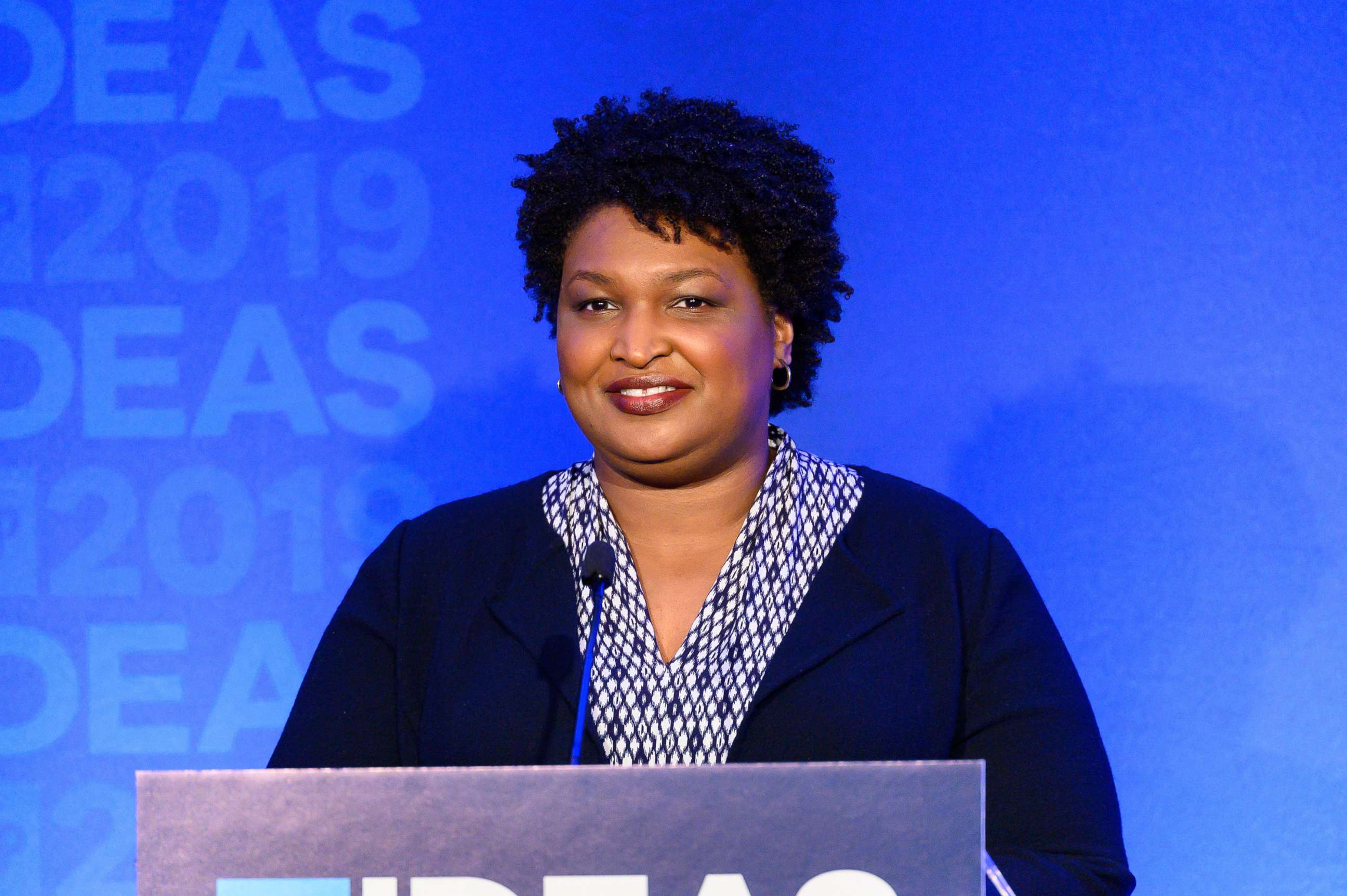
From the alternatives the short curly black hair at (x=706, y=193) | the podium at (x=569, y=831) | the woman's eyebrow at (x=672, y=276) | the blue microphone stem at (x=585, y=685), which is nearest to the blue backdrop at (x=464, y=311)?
the short curly black hair at (x=706, y=193)

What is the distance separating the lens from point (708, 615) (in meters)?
1.65

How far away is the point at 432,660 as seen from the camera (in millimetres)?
1658

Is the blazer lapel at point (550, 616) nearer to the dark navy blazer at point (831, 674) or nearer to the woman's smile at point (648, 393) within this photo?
the dark navy blazer at point (831, 674)

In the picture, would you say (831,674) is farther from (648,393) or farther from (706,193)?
(706,193)

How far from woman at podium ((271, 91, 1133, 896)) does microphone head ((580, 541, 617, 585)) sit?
0.28 metres

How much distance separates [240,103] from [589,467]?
1389 mm

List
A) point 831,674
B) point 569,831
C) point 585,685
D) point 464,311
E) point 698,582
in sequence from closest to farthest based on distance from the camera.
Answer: point 569,831
point 585,685
point 831,674
point 698,582
point 464,311

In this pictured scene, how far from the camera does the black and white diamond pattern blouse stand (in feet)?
5.15

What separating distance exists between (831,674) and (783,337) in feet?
1.54

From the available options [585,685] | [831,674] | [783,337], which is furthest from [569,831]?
[783,337]

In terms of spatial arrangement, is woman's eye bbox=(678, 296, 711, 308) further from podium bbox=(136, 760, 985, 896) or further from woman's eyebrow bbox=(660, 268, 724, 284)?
podium bbox=(136, 760, 985, 896)

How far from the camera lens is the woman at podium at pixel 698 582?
5.11ft

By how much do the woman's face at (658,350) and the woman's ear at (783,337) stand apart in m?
0.10

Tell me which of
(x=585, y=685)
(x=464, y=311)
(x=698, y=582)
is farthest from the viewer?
(x=464, y=311)
